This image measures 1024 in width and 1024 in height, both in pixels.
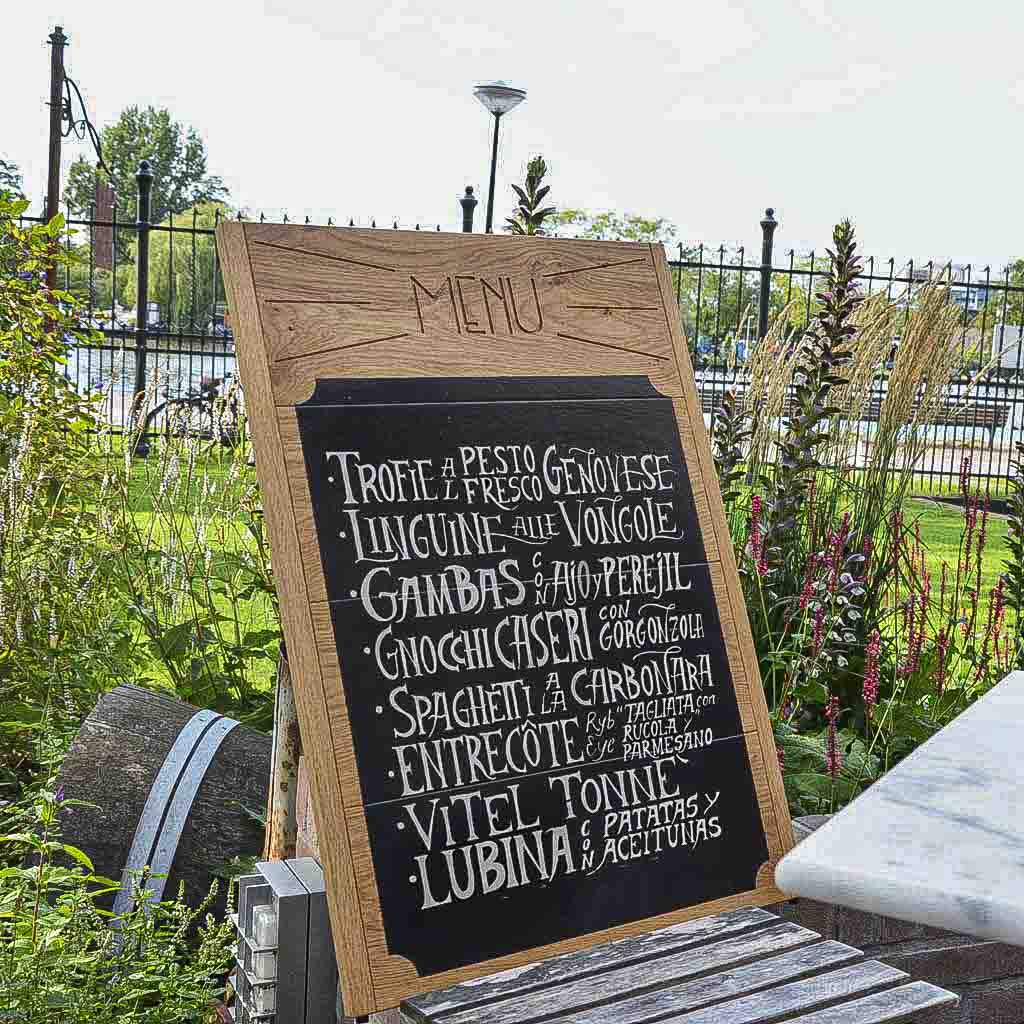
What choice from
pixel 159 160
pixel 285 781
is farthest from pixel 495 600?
pixel 159 160

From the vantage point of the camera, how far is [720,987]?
6.29 ft

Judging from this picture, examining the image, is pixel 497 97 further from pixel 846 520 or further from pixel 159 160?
pixel 159 160

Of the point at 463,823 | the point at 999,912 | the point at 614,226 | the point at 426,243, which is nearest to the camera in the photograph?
the point at 999,912

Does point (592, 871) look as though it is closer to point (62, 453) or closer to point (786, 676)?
point (786, 676)

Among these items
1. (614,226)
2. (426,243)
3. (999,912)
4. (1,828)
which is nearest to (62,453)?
(1,828)

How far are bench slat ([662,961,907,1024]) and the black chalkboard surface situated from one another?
34cm

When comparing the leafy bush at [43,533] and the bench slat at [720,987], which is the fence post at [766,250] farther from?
the bench slat at [720,987]

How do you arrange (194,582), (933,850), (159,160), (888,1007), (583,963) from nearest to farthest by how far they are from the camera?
(933,850) < (888,1007) < (583,963) < (194,582) < (159,160)

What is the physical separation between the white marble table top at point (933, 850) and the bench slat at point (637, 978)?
0.99 meters

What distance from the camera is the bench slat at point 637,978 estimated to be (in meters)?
1.85

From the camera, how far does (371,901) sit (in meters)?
1.94

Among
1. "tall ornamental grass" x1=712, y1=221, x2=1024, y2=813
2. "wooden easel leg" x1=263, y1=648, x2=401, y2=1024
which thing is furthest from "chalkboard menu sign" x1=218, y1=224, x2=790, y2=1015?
"tall ornamental grass" x1=712, y1=221, x2=1024, y2=813

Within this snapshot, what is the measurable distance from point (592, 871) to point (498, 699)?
→ 347 millimetres

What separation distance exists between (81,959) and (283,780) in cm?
49
